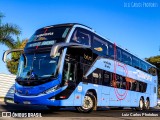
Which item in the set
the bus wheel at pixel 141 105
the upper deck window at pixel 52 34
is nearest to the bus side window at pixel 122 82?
the bus wheel at pixel 141 105

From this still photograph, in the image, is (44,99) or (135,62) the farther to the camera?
(135,62)

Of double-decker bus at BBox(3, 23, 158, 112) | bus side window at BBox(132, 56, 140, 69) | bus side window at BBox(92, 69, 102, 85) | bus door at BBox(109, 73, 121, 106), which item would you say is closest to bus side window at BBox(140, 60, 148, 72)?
bus side window at BBox(132, 56, 140, 69)

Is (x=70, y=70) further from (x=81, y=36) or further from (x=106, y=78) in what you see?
(x=106, y=78)

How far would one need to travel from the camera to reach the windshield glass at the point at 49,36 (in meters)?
12.7

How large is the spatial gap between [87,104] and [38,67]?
3252 millimetres

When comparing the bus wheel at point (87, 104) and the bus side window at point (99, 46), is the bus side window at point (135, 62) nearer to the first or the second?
the bus side window at point (99, 46)

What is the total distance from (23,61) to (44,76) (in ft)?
5.53

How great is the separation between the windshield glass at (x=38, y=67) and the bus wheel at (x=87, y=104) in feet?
8.68

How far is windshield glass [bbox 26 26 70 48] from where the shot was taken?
12734 millimetres

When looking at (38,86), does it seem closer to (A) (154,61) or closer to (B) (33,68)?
(B) (33,68)

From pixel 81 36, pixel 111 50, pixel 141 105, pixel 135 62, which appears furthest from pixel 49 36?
pixel 141 105

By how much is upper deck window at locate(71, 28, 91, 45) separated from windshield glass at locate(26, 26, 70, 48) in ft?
1.45

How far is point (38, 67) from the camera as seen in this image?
12164mm

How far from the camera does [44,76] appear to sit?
1190 centimetres
